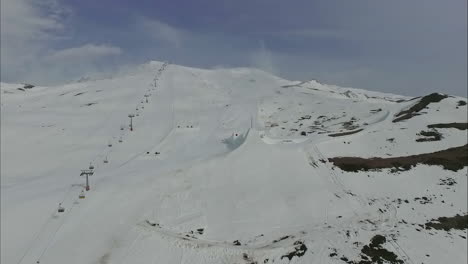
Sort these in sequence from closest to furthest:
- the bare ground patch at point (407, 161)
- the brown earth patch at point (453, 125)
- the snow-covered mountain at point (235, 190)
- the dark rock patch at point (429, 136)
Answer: the snow-covered mountain at point (235, 190), the bare ground patch at point (407, 161), the dark rock patch at point (429, 136), the brown earth patch at point (453, 125)

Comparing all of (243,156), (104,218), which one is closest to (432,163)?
(243,156)

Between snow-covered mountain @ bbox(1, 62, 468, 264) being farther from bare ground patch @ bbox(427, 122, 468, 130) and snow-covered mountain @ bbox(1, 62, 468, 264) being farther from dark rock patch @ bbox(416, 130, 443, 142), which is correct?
bare ground patch @ bbox(427, 122, 468, 130)

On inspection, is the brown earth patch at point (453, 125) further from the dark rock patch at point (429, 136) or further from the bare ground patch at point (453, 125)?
the dark rock patch at point (429, 136)

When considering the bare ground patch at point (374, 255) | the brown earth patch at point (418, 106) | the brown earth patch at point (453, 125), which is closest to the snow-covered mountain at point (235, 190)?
the bare ground patch at point (374, 255)

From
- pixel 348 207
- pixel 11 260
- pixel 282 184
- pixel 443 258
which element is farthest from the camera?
pixel 282 184

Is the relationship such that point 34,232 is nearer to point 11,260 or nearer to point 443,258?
point 11,260

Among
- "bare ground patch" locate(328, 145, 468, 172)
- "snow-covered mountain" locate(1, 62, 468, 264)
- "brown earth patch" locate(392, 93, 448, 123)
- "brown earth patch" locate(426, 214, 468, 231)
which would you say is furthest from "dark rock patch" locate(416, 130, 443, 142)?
"brown earth patch" locate(426, 214, 468, 231)

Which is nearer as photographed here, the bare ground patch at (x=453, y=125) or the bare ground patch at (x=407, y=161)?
the bare ground patch at (x=407, y=161)
